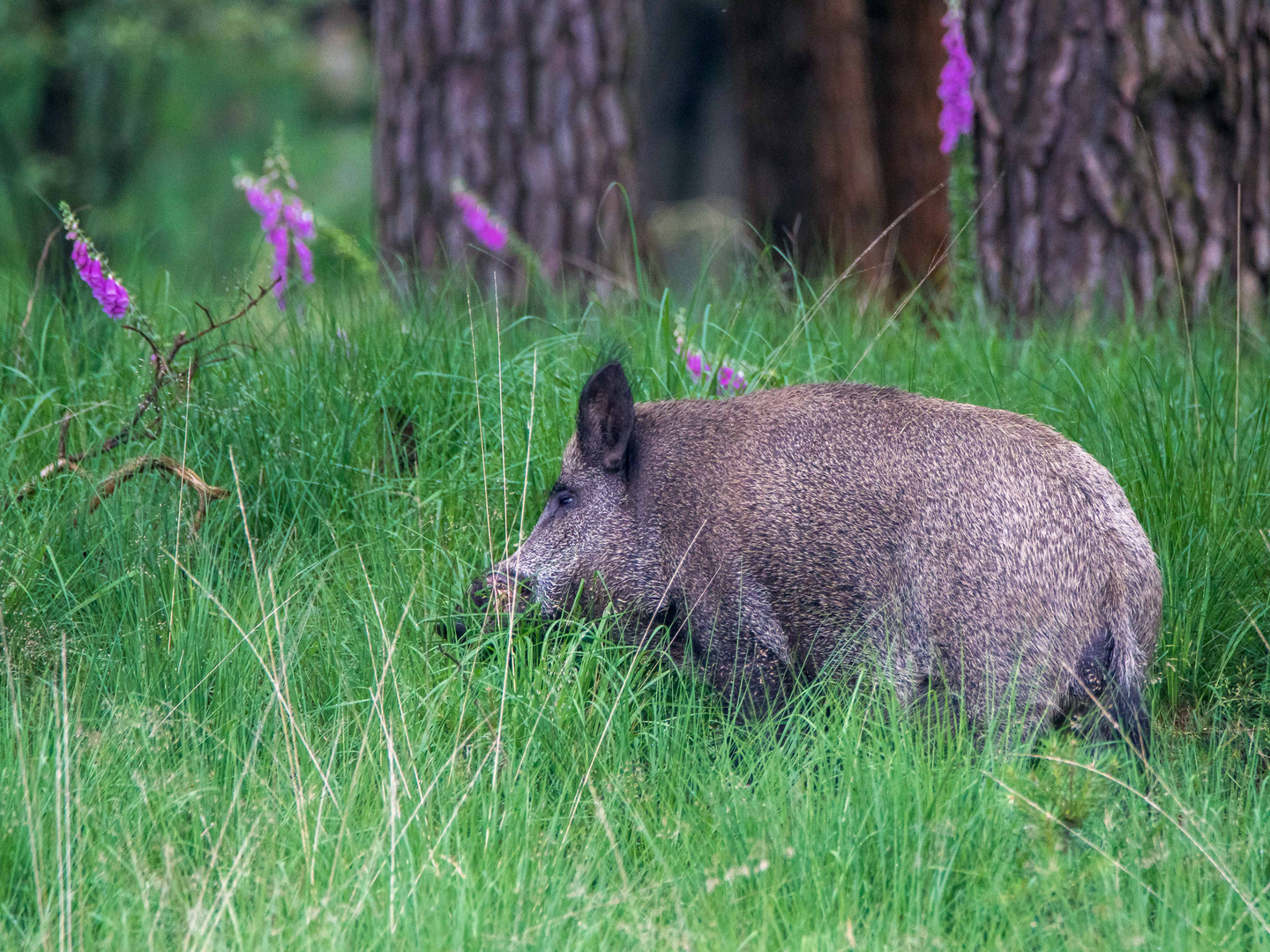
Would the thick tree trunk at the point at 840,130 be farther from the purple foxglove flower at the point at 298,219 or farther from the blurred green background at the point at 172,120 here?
the purple foxglove flower at the point at 298,219

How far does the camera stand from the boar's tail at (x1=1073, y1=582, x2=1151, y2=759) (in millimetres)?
3184

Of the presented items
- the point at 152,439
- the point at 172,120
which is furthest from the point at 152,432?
the point at 172,120

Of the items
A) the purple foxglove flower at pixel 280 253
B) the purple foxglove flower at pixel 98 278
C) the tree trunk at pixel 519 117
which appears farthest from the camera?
the tree trunk at pixel 519 117

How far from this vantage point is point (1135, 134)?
571cm

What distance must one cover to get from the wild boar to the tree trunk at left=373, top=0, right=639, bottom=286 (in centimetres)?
322

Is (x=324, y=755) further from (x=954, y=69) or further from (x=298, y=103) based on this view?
(x=298, y=103)

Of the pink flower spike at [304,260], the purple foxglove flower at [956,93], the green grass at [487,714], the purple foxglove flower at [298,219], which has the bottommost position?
the green grass at [487,714]

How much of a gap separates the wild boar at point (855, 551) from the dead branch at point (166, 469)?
3.11ft

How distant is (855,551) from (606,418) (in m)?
0.82

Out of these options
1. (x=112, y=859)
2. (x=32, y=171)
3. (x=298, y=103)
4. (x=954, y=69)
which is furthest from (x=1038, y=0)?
(x=298, y=103)

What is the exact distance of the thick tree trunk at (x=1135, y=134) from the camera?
18.6 feet

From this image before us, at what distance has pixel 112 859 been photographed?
287 cm

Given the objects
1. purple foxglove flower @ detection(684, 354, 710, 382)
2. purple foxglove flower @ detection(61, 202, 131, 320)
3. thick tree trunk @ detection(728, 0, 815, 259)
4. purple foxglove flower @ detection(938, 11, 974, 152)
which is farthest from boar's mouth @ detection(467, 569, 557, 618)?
thick tree trunk @ detection(728, 0, 815, 259)

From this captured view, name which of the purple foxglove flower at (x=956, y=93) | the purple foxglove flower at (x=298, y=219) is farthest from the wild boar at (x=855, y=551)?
the purple foxglove flower at (x=956, y=93)
